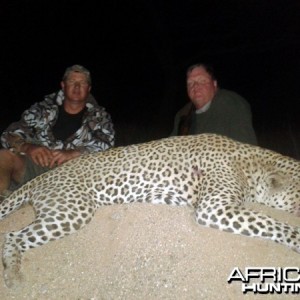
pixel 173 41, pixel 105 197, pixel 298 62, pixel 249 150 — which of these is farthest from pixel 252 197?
pixel 298 62

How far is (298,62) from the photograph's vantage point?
22516 mm

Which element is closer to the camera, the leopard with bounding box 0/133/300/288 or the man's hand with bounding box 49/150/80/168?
the leopard with bounding box 0/133/300/288

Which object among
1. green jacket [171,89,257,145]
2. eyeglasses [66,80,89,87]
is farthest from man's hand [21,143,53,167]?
green jacket [171,89,257,145]

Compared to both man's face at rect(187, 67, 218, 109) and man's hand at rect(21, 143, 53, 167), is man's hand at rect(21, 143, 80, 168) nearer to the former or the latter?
man's hand at rect(21, 143, 53, 167)

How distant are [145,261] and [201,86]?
9.70ft

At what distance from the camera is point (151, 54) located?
2427 cm

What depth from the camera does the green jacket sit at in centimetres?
629

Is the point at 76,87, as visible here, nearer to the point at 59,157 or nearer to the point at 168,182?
the point at 59,157

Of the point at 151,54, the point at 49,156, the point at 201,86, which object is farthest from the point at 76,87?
the point at 151,54

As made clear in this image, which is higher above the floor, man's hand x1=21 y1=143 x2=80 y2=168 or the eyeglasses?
the eyeglasses

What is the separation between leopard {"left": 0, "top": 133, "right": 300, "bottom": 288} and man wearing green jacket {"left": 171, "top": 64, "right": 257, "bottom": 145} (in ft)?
2.90

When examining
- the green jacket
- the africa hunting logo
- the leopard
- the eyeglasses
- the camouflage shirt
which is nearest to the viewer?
the africa hunting logo

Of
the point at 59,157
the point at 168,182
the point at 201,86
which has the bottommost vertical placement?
the point at 168,182

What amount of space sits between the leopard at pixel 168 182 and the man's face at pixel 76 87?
1.41 metres
